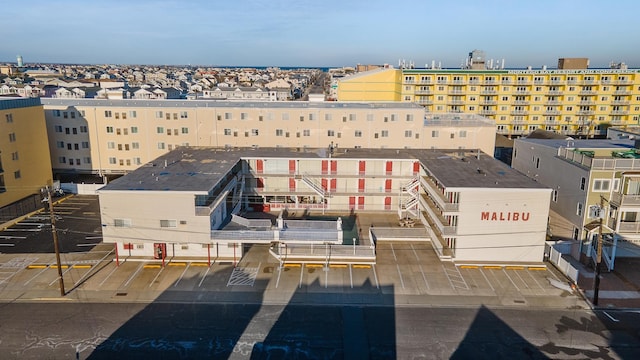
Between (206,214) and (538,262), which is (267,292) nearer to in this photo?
(206,214)

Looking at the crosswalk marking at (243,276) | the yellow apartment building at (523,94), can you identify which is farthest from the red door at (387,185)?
the yellow apartment building at (523,94)

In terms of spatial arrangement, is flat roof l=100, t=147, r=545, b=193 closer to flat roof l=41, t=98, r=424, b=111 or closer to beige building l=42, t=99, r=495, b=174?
beige building l=42, t=99, r=495, b=174

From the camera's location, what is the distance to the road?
82.3 ft

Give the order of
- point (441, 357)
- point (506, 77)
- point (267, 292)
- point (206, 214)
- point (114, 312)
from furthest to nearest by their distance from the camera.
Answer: point (506, 77) → point (206, 214) → point (267, 292) → point (114, 312) → point (441, 357)

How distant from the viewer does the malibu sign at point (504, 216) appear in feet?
118

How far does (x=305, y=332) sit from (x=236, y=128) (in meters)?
37.7

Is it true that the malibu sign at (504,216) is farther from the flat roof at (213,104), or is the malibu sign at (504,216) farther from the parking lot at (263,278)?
the flat roof at (213,104)

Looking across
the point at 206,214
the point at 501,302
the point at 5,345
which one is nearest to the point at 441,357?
the point at 501,302

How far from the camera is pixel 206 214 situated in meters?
35.0

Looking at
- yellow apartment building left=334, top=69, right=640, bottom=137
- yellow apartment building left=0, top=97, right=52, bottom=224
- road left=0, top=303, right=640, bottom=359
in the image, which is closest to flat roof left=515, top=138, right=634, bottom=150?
road left=0, top=303, right=640, bottom=359

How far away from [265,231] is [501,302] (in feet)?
60.8

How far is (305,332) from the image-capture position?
27.0 m

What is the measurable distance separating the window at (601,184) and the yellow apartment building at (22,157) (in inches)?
2186

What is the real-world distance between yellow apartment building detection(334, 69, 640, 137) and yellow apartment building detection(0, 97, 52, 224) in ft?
163
